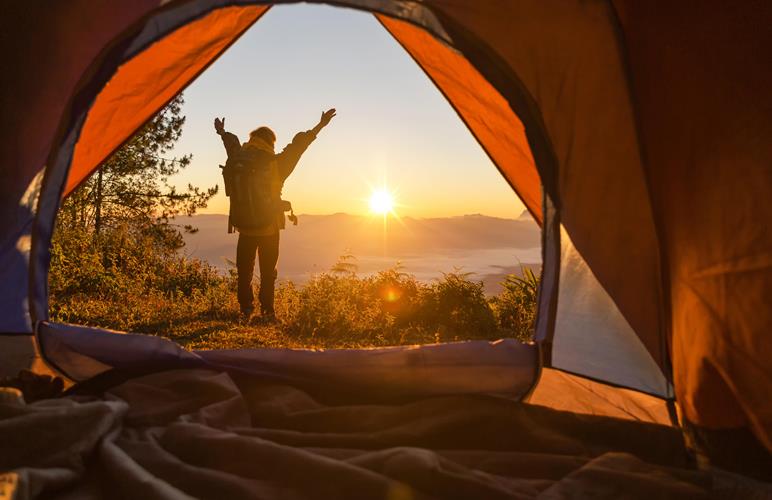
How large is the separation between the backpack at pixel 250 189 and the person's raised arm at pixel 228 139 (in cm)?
Result: 8

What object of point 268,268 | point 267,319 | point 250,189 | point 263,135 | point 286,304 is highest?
point 263,135

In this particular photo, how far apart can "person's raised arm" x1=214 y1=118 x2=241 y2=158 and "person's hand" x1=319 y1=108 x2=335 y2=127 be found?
2.57 ft

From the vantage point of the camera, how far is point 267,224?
17.8 ft

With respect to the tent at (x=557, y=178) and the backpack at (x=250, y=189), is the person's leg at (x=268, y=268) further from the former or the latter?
the tent at (x=557, y=178)

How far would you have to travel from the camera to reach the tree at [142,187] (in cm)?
957

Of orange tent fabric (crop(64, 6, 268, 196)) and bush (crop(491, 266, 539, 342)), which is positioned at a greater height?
orange tent fabric (crop(64, 6, 268, 196))

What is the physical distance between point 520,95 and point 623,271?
2.71ft

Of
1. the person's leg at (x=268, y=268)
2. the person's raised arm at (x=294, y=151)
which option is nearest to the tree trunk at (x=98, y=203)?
the person's leg at (x=268, y=268)

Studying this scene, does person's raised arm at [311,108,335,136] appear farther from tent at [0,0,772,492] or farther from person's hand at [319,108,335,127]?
tent at [0,0,772,492]

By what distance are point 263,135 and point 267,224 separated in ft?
2.66

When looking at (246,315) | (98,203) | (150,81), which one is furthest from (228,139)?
(98,203)

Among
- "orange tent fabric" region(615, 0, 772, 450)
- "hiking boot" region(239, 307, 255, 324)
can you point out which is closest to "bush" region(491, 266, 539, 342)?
"hiking boot" region(239, 307, 255, 324)

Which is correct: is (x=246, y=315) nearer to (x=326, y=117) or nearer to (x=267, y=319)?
(x=267, y=319)

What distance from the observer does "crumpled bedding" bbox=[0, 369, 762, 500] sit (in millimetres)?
1497
